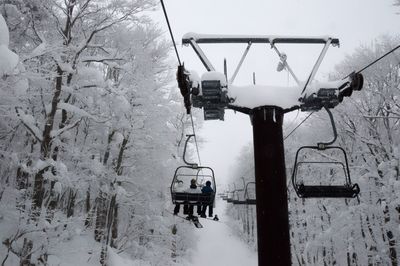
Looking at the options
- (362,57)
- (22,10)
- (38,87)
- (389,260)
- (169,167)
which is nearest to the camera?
(22,10)

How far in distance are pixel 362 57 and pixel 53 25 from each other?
1436 centimetres

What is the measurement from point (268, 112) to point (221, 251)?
32.0 m

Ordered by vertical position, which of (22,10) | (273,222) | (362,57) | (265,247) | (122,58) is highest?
(362,57)

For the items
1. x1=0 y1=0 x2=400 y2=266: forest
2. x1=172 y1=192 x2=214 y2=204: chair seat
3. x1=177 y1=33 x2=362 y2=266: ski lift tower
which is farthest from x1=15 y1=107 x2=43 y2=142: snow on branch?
x1=177 y1=33 x2=362 y2=266: ski lift tower

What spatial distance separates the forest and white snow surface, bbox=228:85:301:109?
4156mm

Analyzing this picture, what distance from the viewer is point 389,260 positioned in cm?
1375

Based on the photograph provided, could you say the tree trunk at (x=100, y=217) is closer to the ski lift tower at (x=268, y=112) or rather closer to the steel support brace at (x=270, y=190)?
the ski lift tower at (x=268, y=112)

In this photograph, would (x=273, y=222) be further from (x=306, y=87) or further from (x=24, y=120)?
(x=24, y=120)

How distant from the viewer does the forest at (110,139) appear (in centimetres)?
949

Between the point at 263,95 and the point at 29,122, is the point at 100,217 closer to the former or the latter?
the point at 29,122

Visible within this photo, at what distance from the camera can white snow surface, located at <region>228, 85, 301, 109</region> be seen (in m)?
6.01

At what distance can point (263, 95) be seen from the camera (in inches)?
241

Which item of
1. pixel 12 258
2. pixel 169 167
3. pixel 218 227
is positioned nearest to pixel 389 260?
pixel 169 167

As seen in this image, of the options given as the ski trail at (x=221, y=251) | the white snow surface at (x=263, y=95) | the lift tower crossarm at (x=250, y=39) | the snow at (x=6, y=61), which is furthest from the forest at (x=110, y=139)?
the ski trail at (x=221, y=251)
